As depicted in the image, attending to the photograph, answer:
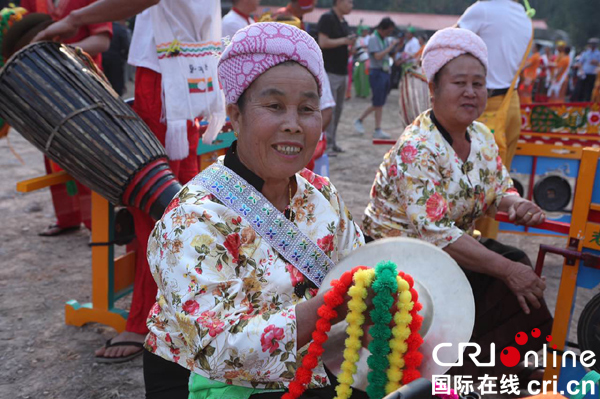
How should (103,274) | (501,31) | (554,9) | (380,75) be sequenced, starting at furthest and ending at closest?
(554,9)
(380,75)
(501,31)
(103,274)

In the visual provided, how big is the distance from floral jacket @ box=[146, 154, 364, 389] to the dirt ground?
56.3 inches

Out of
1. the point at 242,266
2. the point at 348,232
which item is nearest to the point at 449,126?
the point at 348,232

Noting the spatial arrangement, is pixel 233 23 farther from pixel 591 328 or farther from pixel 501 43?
pixel 591 328

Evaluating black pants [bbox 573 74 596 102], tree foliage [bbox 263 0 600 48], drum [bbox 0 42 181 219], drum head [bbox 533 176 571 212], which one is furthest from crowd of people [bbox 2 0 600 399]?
tree foliage [bbox 263 0 600 48]

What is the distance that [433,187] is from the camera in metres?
2.50

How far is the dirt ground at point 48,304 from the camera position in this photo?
2.81m

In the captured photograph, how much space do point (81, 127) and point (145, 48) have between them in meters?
0.54

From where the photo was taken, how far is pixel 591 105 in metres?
5.75

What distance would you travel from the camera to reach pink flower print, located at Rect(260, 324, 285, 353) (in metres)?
1.38

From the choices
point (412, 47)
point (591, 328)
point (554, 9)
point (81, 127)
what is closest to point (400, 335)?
point (591, 328)

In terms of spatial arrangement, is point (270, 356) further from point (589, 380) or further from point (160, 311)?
point (589, 380)

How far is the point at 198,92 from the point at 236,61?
1382 millimetres

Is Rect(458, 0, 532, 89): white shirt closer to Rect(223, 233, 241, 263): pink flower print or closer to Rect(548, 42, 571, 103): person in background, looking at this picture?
Rect(223, 233, 241, 263): pink flower print

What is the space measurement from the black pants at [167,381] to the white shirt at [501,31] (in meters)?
3.39
